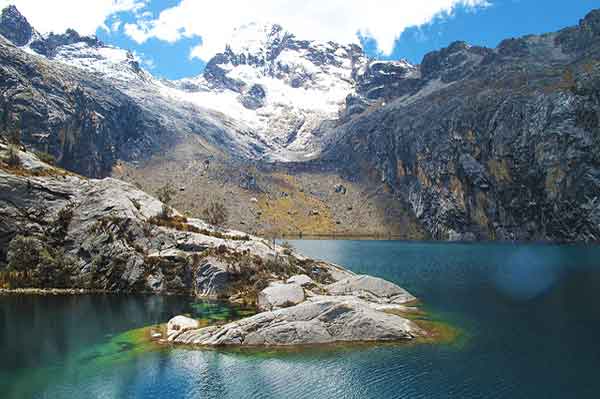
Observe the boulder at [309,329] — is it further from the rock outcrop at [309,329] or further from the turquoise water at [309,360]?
the turquoise water at [309,360]

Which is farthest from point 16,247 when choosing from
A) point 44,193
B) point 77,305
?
point 77,305

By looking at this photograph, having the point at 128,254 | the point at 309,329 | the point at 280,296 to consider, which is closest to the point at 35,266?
the point at 128,254

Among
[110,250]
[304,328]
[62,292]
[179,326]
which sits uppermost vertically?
[110,250]

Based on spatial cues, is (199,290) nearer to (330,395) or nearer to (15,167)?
(15,167)

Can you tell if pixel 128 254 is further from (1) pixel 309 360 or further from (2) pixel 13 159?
(1) pixel 309 360

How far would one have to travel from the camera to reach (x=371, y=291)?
318 ft

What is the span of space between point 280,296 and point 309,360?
97.2ft

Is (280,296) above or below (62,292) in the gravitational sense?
below

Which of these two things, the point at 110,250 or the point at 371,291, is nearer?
the point at 371,291

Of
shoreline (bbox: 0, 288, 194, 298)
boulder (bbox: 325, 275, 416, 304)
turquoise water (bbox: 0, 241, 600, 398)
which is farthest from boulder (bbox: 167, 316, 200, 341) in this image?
boulder (bbox: 325, 275, 416, 304)

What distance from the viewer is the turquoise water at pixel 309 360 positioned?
1907 inches

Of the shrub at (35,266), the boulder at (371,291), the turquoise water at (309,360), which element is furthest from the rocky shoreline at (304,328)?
the shrub at (35,266)

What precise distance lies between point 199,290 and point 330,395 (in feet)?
208

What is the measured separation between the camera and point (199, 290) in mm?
105688
